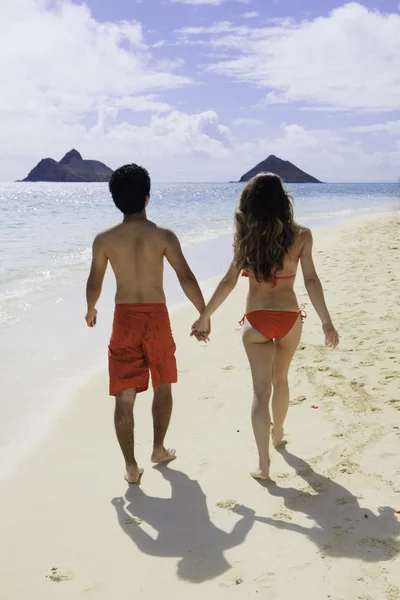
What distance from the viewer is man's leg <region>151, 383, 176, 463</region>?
3957 mm

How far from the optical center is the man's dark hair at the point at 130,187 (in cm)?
363

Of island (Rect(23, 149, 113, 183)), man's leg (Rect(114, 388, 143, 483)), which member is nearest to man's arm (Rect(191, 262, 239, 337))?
man's leg (Rect(114, 388, 143, 483))

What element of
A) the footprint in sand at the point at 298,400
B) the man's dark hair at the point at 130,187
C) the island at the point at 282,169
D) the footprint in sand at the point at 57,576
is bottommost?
the footprint in sand at the point at 57,576

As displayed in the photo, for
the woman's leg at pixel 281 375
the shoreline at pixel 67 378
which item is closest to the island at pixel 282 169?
the shoreline at pixel 67 378

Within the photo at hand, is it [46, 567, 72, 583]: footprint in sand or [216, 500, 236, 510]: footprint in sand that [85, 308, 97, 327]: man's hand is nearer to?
[216, 500, 236, 510]: footprint in sand

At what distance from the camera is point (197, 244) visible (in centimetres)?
1778

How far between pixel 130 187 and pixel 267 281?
0.97 meters

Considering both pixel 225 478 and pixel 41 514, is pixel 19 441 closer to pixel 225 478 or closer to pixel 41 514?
pixel 41 514

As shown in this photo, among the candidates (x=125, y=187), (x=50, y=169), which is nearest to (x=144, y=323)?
(x=125, y=187)

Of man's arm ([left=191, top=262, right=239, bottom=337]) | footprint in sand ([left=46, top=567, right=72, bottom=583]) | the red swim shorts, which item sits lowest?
footprint in sand ([left=46, top=567, right=72, bottom=583])

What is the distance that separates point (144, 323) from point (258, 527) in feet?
4.32

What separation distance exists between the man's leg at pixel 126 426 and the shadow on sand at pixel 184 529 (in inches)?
4.6

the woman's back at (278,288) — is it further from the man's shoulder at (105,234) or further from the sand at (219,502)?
the sand at (219,502)

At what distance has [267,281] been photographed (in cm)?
363
